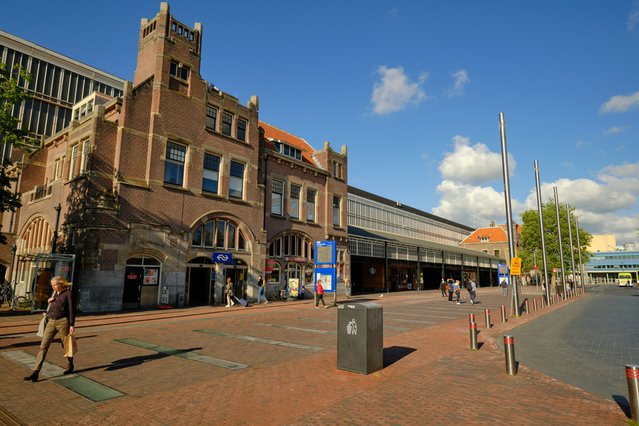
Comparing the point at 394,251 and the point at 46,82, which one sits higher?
the point at 46,82

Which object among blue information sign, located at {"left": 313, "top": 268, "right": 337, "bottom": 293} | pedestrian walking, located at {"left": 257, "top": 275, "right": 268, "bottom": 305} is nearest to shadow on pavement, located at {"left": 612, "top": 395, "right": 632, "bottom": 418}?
blue information sign, located at {"left": 313, "top": 268, "right": 337, "bottom": 293}

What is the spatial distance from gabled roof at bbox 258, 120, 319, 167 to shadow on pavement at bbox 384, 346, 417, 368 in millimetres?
22563

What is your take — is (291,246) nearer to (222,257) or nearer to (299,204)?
(299,204)

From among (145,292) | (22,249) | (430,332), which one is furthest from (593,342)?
(22,249)

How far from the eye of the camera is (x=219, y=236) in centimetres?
2436

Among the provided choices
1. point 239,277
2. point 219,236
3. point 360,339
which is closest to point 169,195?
point 219,236

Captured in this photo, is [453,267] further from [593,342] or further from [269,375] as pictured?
[269,375]

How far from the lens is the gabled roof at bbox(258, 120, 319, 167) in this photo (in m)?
30.8

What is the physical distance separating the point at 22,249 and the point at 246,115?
1906cm

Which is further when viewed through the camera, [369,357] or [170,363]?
[170,363]

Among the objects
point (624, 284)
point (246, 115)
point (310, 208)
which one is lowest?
point (624, 284)

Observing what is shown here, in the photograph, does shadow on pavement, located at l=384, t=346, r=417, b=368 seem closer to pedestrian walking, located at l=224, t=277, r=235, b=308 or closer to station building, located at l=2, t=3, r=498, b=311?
pedestrian walking, located at l=224, t=277, r=235, b=308

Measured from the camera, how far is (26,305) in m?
20.5

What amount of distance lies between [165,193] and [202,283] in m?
6.16
